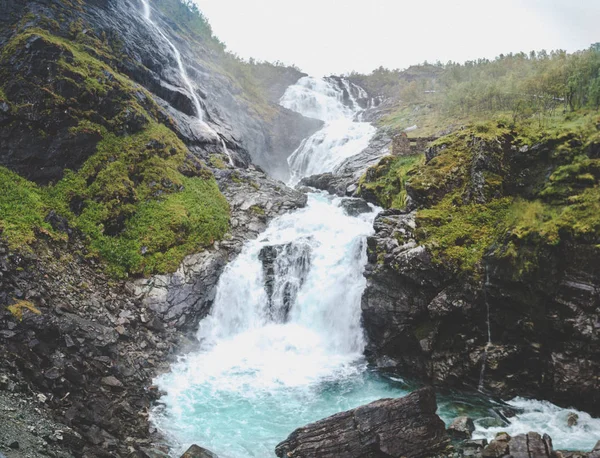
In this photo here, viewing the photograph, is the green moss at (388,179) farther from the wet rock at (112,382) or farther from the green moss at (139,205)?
the wet rock at (112,382)

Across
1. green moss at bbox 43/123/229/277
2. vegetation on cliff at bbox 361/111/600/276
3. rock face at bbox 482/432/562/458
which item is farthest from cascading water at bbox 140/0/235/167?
rock face at bbox 482/432/562/458

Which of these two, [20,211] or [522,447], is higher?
[20,211]

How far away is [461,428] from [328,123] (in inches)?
2304

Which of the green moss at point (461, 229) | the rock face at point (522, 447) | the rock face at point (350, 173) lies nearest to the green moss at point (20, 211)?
the green moss at point (461, 229)

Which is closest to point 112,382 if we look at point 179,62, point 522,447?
point 522,447

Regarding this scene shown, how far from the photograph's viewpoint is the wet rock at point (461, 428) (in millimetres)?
12258

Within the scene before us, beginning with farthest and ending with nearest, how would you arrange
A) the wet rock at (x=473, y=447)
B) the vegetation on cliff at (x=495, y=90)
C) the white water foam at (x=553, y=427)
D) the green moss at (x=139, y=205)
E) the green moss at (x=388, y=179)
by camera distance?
the vegetation on cliff at (x=495, y=90) < the green moss at (x=388, y=179) < the green moss at (x=139, y=205) < the white water foam at (x=553, y=427) < the wet rock at (x=473, y=447)

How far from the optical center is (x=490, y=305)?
15297 millimetres

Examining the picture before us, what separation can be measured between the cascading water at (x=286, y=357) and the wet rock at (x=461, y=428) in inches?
14.0

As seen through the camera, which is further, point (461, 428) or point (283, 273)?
point (283, 273)

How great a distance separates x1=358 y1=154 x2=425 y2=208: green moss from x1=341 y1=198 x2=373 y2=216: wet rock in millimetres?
1207

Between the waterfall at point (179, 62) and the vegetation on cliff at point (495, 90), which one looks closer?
the vegetation on cliff at point (495, 90)

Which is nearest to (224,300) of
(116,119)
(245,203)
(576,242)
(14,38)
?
(245,203)

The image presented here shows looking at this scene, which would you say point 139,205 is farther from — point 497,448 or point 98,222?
point 497,448
